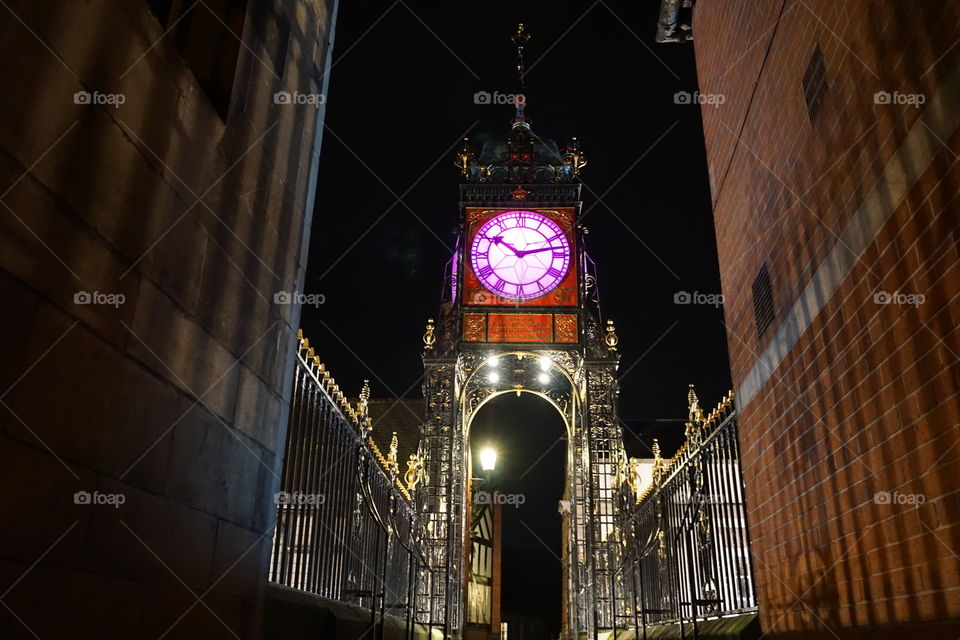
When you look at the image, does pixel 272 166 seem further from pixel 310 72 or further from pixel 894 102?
pixel 894 102

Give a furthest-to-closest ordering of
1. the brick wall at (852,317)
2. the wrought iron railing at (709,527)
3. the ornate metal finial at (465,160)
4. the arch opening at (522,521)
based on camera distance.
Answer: the arch opening at (522,521) < the ornate metal finial at (465,160) < the wrought iron railing at (709,527) < the brick wall at (852,317)

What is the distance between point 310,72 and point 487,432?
73.9 ft

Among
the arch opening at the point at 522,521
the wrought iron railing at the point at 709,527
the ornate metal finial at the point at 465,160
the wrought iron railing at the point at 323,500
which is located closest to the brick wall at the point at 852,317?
the wrought iron railing at the point at 709,527

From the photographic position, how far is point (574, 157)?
18.4 metres

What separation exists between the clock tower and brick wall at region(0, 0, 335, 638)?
1176 cm

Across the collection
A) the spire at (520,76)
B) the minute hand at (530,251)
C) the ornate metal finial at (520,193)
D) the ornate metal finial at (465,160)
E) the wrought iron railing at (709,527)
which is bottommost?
the wrought iron railing at (709,527)

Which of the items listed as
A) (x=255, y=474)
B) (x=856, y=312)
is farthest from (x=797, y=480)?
(x=255, y=474)

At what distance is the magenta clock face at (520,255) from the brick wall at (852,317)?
33.0 ft

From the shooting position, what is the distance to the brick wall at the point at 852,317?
3.05 metres

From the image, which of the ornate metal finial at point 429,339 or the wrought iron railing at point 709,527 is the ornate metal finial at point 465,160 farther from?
the wrought iron railing at point 709,527

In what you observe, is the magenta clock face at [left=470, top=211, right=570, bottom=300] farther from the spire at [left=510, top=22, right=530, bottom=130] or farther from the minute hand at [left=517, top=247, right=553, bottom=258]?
the spire at [left=510, top=22, right=530, bottom=130]

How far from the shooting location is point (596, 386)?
16391 mm

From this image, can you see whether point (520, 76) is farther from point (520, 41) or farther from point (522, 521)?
point (522, 521)

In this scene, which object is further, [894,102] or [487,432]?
[487,432]
